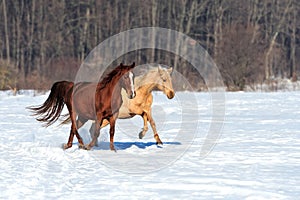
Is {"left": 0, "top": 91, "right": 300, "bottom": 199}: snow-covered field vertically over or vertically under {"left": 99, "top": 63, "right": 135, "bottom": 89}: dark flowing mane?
under

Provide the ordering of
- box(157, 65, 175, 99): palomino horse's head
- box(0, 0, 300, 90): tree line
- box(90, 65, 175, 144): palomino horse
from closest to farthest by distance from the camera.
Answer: box(157, 65, 175, 99): palomino horse's head
box(90, 65, 175, 144): palomino horse
box(0, 0, 300, 90): tree line

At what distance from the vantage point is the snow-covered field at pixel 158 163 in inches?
232

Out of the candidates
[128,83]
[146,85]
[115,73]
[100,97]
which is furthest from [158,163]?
[146,85]

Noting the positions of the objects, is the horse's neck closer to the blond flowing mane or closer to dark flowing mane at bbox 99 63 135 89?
the blond flowing mane

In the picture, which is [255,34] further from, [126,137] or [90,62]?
[126,137]

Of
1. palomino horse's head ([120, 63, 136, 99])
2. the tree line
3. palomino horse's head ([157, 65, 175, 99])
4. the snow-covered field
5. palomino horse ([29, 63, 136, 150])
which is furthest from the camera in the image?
the tree line

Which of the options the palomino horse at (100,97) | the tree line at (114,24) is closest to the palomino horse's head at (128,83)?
the palomino horse at (100,97)

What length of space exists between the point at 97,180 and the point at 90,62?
29.2m

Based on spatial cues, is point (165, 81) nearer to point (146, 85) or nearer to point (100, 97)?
point (146, 85)

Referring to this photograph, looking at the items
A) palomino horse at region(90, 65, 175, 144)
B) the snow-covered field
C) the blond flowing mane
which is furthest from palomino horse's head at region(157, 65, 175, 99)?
the snow-covered field

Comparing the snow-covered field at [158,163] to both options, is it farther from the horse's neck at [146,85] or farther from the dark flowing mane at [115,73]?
the dark flowing mane at [115,73]

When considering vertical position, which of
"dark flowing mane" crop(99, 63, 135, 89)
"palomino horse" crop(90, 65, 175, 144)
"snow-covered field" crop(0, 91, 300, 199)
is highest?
"dark flowing mane" crop(99, 63, 135, 89)

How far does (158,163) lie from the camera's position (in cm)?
784

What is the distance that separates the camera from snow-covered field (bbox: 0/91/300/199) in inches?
232
